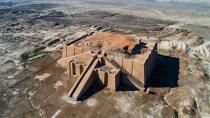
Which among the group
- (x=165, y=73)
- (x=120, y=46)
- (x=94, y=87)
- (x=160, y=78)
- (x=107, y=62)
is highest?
(x=120, y=46)

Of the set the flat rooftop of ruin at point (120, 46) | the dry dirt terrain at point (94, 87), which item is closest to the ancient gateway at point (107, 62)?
the flat rooftop of ruin at point (120, 46)

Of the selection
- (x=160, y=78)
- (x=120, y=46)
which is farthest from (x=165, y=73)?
(x=120, y=46)

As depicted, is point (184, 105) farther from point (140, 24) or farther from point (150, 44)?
point (140, 24)

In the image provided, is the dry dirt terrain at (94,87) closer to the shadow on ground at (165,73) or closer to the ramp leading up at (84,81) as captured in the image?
the shadow on ground at (165,73)

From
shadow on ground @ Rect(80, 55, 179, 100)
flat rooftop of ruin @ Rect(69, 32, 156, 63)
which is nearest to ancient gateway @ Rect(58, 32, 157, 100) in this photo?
flat rooftop of ruin @ Rect(69, 32, 156, 63)

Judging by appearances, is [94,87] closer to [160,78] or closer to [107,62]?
[107,62]

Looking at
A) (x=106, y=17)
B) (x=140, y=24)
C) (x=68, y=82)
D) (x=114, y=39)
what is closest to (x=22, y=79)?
(x=68, y=82)

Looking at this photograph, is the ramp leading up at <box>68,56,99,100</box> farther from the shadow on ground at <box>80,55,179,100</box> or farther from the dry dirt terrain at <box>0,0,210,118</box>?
the dry dirt terrain at <box>0,0,210,118</box>
